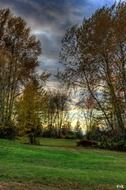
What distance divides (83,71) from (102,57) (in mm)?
2703

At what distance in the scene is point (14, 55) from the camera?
54.0 metres

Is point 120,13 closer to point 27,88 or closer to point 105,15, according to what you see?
point 105,15

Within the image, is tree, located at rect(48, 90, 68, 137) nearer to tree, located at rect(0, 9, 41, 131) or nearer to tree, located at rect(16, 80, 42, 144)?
tree, located at rect(0, 9, 41, 131)

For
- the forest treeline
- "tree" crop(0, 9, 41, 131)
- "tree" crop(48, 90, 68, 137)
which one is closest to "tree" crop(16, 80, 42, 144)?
the forest treeline

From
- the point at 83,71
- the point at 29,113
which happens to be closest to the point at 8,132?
the point at 29,113

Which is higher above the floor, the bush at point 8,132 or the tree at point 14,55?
the tree at point 14,55

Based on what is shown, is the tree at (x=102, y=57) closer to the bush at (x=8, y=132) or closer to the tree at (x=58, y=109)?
the bush at (x=8, y=132)

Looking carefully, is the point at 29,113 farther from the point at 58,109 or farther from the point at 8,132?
the point at 58,109

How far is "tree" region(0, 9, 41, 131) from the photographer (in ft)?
176

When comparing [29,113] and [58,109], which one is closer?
[29,113]

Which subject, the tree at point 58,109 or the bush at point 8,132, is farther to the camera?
the tree at point 58,109

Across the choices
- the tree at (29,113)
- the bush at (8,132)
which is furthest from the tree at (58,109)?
the tree at (29,113)

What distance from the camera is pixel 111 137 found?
47.3 m

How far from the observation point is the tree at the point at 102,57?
46250 millimetres
